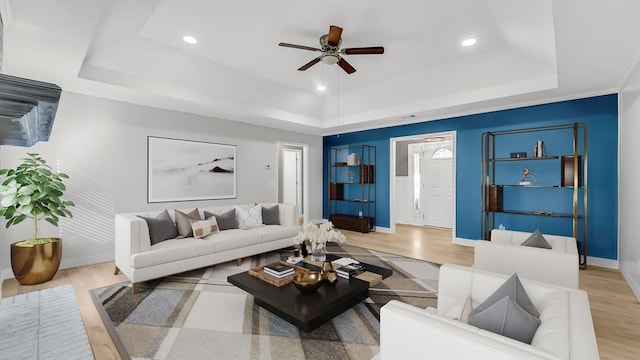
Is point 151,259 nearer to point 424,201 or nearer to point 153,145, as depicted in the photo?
point 153,145

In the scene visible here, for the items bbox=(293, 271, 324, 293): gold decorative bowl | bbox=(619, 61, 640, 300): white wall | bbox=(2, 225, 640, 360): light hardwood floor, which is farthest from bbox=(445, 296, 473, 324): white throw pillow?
bbox=(619, 61, 640, 300): white wall

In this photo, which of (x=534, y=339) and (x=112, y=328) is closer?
(x=534, y=339)

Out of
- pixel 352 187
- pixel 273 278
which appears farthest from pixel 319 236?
pixel 352 187

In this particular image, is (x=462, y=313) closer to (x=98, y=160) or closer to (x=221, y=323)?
(x=221, y=323)

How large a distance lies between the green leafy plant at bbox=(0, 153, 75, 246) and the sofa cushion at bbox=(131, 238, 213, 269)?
1266 mm

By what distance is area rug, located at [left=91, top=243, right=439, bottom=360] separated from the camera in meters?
2.14

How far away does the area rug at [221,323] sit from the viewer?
214cm

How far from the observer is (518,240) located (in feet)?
10.7

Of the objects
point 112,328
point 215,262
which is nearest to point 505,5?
point 215,262

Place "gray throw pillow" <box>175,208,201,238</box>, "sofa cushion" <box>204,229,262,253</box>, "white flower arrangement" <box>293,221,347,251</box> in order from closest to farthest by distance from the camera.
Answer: "white flower arrangement" <box>293,221,347,251</box>, "sofa cushion" <box>204,229,262,253</box>, "gray throw pillow" <box>175,208,201,238</box>

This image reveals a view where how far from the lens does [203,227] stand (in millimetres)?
3971

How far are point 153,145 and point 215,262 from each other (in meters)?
2.34

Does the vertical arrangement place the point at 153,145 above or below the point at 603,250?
above

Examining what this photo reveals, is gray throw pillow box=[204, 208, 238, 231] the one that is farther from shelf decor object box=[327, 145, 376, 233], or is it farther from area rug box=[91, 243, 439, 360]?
shelf decor object box=[327, 145, 376, 233]
